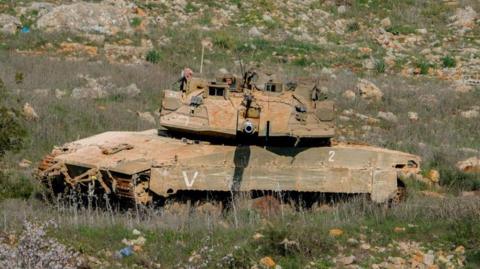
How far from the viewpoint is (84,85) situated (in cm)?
2186

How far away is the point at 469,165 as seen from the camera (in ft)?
54.1

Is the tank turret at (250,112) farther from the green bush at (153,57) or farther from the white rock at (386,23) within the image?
the white rock at (386,23)

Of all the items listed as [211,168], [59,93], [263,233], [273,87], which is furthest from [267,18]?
[263,233]

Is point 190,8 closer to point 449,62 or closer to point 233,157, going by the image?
point 449,62

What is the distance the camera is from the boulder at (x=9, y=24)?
26.5 m

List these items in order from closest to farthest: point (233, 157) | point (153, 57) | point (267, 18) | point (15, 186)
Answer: point (233, 157), point (15, 186), point (153, 57), point (267, 18)

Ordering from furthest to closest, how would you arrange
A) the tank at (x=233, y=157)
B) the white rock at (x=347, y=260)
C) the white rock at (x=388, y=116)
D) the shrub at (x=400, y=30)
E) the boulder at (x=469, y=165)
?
the shrub at (x=400, y=30) < the white rock at (x=388, y=116) < the boulder at (x=469, y=165) < the tank at (x=233, y=157) < the white rock at (x=347, y=260)

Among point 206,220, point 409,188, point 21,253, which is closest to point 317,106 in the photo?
point 409,188

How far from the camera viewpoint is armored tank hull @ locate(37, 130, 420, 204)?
11719 mm

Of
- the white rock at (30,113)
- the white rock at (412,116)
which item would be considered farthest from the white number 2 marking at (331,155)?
the white rock at (412,116)

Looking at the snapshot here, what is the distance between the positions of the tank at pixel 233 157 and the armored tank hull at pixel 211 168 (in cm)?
1

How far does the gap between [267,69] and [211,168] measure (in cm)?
1334

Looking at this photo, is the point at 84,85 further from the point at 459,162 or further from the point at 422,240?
the point at 422,240

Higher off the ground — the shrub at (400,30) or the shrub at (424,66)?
the shrub at (400,30)
